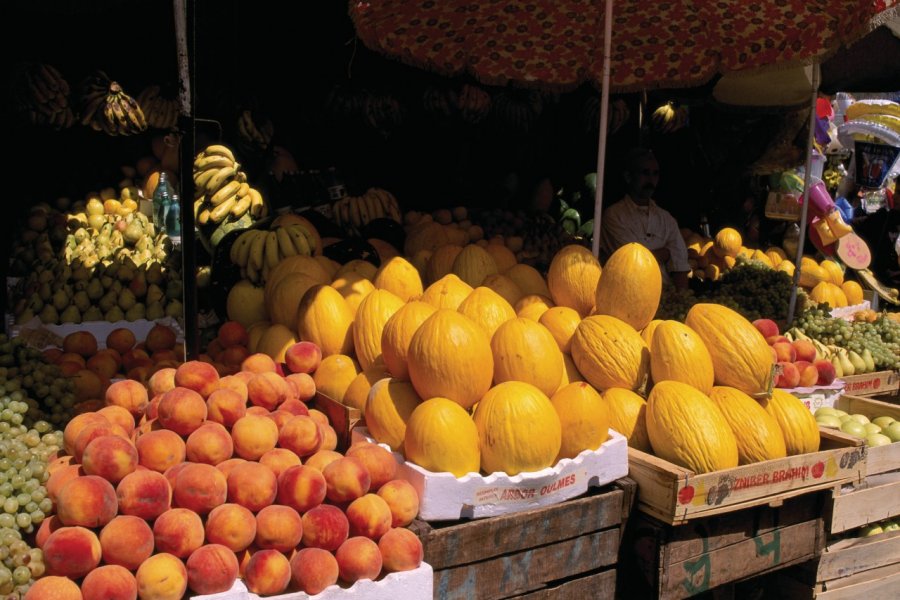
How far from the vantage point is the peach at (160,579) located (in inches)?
61.8

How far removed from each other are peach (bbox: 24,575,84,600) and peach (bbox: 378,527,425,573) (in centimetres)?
69

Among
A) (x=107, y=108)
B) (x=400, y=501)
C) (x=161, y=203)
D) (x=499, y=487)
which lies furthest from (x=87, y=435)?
(x=107, y=108)

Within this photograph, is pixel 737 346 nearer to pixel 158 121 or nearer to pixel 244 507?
pixel 244 507

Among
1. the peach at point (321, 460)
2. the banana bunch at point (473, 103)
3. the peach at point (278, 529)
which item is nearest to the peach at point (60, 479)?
the peach at point (278, 529)

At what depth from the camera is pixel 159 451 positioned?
5.97 ft

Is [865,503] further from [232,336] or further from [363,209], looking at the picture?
[363,209]

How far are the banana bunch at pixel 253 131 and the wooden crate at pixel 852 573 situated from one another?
418 cm

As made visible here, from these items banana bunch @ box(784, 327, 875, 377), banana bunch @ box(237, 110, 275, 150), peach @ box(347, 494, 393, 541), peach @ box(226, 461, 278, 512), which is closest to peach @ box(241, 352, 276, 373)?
peach @ box(226, 461, 278, 512)

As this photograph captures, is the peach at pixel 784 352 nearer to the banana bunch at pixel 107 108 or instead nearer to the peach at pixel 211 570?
the peach at pixel 211 570

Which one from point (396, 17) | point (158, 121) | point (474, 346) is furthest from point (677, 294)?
point (158, 121)

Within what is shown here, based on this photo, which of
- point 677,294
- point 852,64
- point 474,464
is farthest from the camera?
point 852,64

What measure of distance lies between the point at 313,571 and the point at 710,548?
146cm

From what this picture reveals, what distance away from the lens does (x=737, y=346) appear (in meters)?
2.65

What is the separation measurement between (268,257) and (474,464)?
1.75 metres
